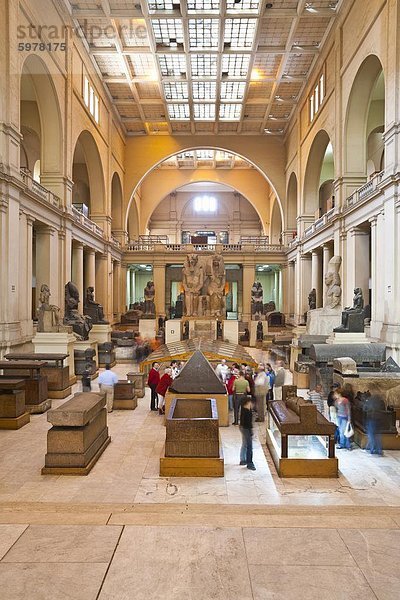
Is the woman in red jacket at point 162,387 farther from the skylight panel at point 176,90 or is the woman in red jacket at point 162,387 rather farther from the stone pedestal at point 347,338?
the skylight panel at point 176,90

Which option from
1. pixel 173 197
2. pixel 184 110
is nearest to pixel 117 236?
pixel 184 110

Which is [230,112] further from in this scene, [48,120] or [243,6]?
[48,120]

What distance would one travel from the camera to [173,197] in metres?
44.0

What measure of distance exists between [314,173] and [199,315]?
478 inches

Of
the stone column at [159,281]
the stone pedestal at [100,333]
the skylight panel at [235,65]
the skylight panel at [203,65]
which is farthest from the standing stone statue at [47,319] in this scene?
the stone column at [159,281]

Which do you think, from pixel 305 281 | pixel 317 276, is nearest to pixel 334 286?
pixel 317 276

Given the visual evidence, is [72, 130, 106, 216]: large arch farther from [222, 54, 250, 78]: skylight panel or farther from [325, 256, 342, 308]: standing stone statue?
[325, 256, 342, 308]: standing stone statue

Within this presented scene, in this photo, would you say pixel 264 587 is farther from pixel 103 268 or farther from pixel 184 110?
pixel 184 110

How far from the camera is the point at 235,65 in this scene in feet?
79.2

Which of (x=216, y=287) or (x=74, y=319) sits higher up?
(x=216, y=287)

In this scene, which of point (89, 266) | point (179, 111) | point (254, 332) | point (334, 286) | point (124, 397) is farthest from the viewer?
point (179, 111)

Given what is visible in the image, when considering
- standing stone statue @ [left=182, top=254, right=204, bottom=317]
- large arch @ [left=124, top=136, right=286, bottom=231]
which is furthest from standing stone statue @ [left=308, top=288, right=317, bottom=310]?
large arch @ [left=124, top=136, right=286, bottom=231]

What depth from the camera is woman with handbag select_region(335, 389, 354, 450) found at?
6.69m

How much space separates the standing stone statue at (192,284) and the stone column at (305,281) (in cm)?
894
